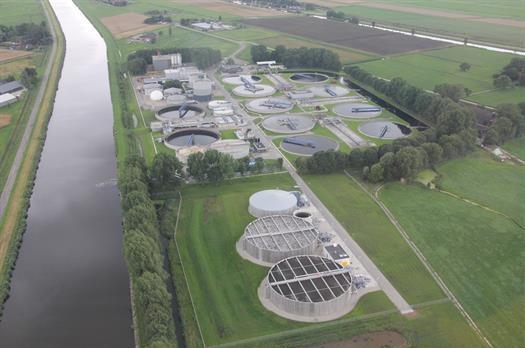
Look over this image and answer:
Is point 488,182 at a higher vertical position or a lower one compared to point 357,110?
lower

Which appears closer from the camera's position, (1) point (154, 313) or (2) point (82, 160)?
(1) point (154, 313)

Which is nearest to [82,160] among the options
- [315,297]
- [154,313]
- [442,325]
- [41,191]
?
[41,191]

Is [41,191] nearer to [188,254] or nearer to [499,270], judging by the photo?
[188,254]

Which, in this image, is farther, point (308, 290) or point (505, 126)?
point (505, 126)

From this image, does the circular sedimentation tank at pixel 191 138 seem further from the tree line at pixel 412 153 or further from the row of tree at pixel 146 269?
the row of tree at pixel 146 269

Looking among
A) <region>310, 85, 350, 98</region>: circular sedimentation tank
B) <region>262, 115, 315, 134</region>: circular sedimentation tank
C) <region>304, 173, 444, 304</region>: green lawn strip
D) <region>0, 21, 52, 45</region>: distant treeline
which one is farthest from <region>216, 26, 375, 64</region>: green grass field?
<region>304, 173, 444, 304</region>: green lawn strip

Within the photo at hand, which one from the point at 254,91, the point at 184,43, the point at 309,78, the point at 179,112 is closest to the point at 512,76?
the point at 309,78

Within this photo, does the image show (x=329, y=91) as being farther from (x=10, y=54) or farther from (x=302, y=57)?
(x=10, y=54)

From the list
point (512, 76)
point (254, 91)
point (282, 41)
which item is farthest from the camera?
point (282, 41)
